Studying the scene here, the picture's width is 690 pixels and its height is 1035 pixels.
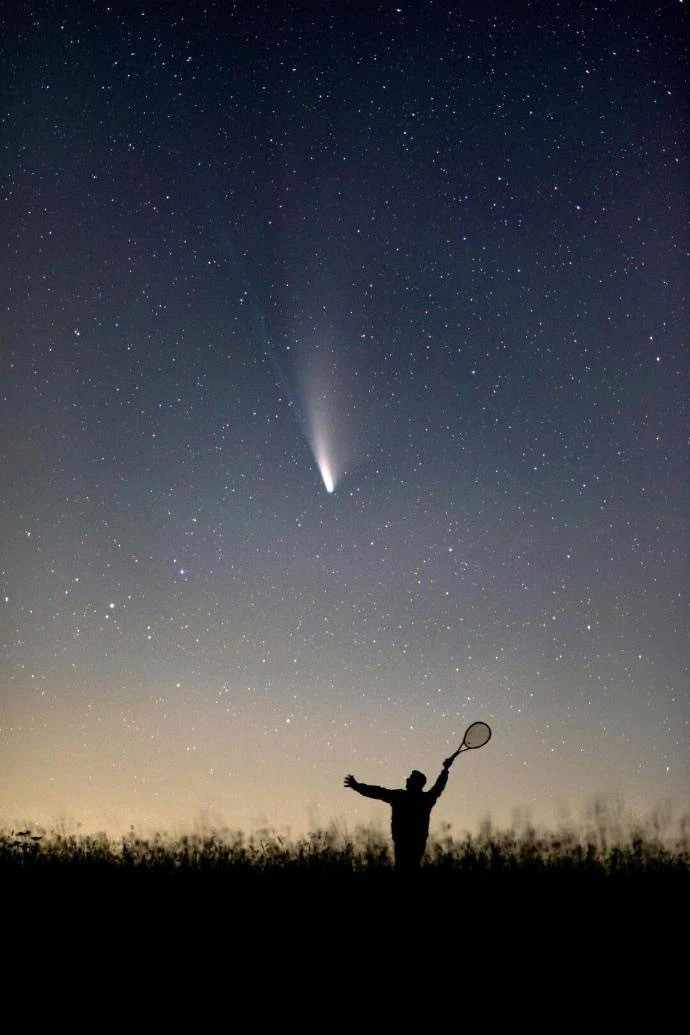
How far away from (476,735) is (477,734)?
0.02 metres

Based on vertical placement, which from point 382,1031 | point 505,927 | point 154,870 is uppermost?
point 154,870

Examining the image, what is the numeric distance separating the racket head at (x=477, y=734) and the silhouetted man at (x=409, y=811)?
46.2 inches

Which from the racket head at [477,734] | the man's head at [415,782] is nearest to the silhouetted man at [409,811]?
the man's head at [415,782]

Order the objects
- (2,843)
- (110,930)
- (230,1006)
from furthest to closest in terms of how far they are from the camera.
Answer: (2,843), (110,930), (230,1006)

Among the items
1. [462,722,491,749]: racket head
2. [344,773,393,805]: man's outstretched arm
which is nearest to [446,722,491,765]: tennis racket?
[462,722,491,749]: racket head

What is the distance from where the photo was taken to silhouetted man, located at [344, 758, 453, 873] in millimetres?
8156

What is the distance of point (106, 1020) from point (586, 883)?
20.4ft

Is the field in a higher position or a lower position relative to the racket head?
lower

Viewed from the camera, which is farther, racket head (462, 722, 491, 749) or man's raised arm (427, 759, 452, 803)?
racket head (462, 722, 491, 749)

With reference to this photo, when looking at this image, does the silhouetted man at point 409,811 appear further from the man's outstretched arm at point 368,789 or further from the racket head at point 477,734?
the racket head at point 477,734

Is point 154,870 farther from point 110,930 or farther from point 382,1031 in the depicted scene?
point 382,1031

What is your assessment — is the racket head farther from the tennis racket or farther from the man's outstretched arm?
the man's outstretched arm

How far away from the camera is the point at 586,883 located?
9469mm

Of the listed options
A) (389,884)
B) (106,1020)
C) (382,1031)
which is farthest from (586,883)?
(106,1020)
